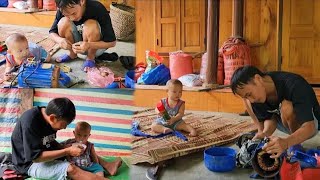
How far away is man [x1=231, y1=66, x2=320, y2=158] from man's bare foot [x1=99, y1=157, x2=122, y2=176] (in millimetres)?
286

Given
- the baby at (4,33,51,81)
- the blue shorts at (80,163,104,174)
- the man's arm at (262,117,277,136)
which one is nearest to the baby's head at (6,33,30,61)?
the baby at (4,33,51,81)

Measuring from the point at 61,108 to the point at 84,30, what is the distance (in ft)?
0.46

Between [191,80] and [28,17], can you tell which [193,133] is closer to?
[191,80]

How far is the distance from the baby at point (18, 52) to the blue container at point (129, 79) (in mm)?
134

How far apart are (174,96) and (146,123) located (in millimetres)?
147

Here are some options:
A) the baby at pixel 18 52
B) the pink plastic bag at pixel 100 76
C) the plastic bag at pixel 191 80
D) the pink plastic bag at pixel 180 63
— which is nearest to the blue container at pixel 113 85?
the pink plastic bag at pixel 100 76

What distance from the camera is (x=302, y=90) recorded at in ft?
3.31

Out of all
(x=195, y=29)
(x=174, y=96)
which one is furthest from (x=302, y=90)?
(x=195, y=29)

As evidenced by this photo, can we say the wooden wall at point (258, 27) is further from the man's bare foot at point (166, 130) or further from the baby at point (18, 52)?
the baby at point (18, 52)

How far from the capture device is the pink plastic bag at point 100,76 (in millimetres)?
798

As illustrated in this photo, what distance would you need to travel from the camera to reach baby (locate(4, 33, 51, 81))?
781 mm

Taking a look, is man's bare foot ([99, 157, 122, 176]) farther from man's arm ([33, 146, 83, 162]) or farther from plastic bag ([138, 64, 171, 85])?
plastic bag ([138, 64, 171, 85])

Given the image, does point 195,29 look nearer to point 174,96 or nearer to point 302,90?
point 174,96

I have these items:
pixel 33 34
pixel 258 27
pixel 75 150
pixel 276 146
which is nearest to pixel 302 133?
pixel 276 146
